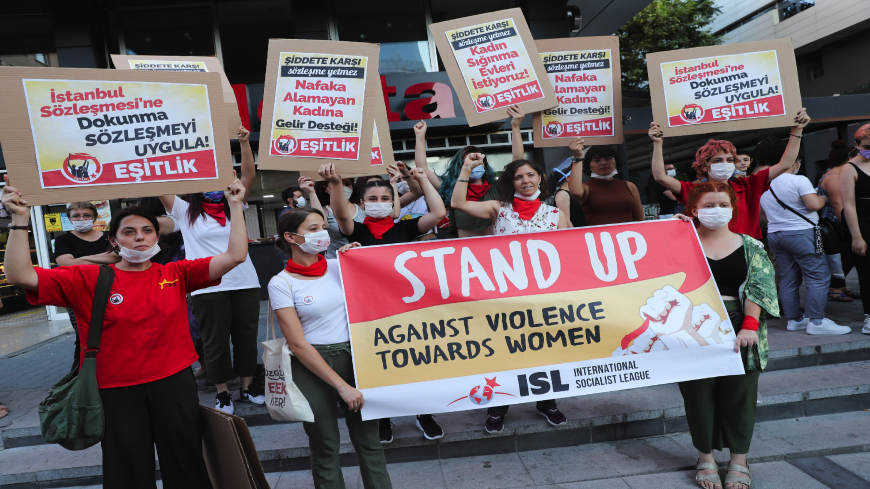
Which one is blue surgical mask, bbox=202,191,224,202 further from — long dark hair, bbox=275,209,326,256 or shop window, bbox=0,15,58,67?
shop window, bbox=0,15,58,67

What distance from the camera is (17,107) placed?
8.05 ft

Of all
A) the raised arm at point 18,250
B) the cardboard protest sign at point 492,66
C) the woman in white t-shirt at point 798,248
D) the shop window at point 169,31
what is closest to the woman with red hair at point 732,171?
the cardboard protest sign at point 492,66

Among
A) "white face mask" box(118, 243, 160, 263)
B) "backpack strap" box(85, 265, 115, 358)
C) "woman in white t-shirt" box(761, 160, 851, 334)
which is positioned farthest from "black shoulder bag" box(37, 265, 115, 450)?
"woman in white t-shirt" box(761, 160, 851, 334)

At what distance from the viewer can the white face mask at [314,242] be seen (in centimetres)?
259

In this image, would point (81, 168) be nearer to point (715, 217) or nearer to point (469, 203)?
point (469, 203)

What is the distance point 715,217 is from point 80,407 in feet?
10.8

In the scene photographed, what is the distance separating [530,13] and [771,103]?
20.5 ft

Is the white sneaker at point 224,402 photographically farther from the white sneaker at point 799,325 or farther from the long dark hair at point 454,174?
the white sneaker at point 799,325

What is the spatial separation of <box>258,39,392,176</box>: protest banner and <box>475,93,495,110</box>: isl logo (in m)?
0.88

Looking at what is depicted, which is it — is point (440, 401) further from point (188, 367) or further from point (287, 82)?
point (287, 82)

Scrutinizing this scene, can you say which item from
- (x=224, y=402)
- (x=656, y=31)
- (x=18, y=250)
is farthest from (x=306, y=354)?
(x=656, y=31)

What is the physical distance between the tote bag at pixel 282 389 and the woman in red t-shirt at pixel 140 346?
386 mm

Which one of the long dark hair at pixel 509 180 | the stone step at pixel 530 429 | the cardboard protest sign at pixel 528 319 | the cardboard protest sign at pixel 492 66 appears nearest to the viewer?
the cardboard protest sign at pixel 528 319

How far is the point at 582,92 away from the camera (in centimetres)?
412
